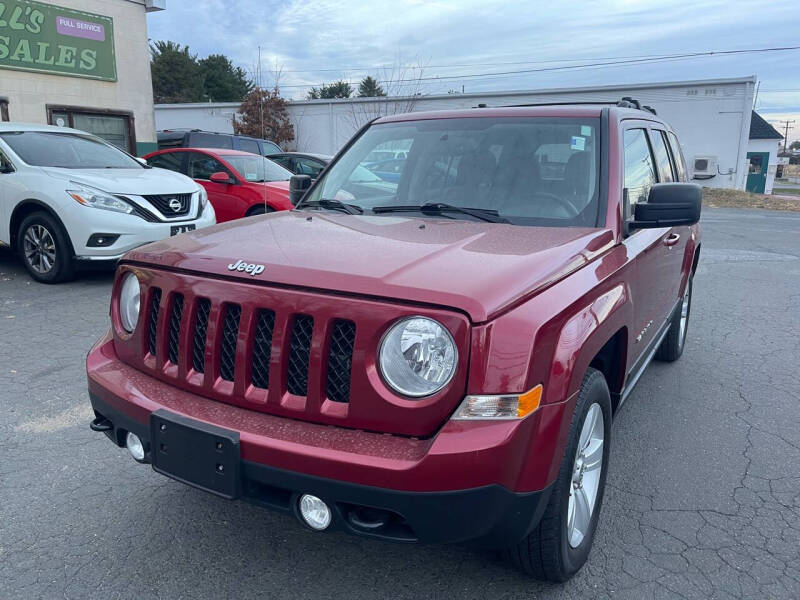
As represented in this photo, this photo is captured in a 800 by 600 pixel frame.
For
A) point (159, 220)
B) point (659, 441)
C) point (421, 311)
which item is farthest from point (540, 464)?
point (159, 220)

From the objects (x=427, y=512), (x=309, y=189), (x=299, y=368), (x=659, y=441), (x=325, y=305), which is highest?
(x=309, y=189)

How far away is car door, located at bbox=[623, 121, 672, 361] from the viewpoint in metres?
3.00

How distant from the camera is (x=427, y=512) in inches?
72.7

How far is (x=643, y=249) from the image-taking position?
3119 mm

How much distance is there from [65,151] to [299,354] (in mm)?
6777

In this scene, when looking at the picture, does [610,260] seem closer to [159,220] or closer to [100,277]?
[159,220]

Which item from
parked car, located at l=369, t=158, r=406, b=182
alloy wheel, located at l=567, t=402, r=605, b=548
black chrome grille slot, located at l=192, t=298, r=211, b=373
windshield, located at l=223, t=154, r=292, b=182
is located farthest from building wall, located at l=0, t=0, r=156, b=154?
alloy wheel, located at l=567, t=402, r=605, b=548

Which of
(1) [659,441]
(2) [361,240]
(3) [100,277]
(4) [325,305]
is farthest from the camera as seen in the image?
(3) [100,277]

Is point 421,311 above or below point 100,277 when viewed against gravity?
above

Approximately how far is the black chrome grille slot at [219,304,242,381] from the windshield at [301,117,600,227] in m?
1.20

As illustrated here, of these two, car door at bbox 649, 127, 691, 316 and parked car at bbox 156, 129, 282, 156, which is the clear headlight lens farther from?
parked car at bbox 156, 129, 282, 156

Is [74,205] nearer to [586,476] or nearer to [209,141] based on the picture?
[586,476]

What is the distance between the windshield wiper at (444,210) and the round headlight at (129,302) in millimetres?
1201

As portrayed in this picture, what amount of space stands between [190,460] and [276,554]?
71 cm
